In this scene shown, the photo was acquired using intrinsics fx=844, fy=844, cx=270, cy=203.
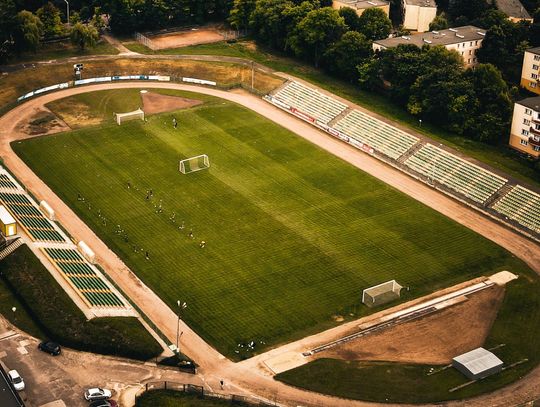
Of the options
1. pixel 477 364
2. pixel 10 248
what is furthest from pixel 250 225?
pixel 477 364

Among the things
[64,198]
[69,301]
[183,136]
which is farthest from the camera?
[183,136]

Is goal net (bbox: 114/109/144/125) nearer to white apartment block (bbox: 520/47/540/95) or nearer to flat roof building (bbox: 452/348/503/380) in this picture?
white apartment block (bbox: 520/47/540/95)

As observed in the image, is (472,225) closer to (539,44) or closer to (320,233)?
(320,233)

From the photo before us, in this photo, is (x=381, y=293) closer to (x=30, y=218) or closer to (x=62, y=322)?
(x=62, y=322)

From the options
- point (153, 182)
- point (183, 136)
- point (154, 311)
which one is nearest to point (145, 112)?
point (183, 136)

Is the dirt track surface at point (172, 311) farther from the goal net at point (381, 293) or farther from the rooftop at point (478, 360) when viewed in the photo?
the goal net at point (381, 293)

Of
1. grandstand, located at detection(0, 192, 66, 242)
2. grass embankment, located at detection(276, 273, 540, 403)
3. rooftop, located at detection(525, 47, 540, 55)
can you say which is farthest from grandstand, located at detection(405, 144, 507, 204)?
grandstand, located at detection(0, 192, 66, 242)

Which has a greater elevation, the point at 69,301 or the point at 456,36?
the point at 456,36
